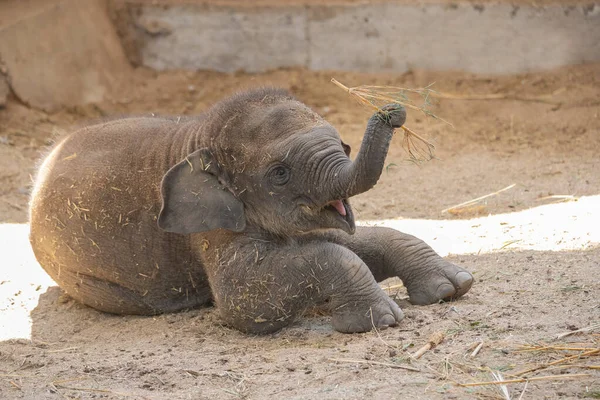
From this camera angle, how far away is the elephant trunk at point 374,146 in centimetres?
519

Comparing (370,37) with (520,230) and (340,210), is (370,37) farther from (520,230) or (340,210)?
(340,210)

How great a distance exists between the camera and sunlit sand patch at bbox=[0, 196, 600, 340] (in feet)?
23.0

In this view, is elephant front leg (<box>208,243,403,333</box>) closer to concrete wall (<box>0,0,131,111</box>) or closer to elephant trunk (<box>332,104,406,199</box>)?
elephant trunk (<box>332,104,406,199</box>)

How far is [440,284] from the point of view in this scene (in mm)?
6172

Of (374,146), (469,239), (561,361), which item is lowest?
(469,239)

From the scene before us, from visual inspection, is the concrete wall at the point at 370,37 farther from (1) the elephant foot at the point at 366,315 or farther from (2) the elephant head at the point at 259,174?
(1) the elephant foot at the point at 366,315

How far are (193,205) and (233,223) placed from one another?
0.27 metres

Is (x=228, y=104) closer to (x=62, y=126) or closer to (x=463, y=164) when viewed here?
(x=463, y=164)

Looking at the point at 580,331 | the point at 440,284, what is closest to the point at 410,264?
the point at 440,284

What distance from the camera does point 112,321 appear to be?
6.90m

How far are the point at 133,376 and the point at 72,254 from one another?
1762mm

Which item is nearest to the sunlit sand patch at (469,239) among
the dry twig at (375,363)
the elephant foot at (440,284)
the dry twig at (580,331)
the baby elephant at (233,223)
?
the baby elephant at (233,223)

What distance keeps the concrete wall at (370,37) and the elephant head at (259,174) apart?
574cm

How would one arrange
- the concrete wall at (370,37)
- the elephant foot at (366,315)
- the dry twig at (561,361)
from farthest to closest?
1. the concrete wall at (370,37)
2. the elephant foot at (366,315)
3. the dry twig at (561,361)
